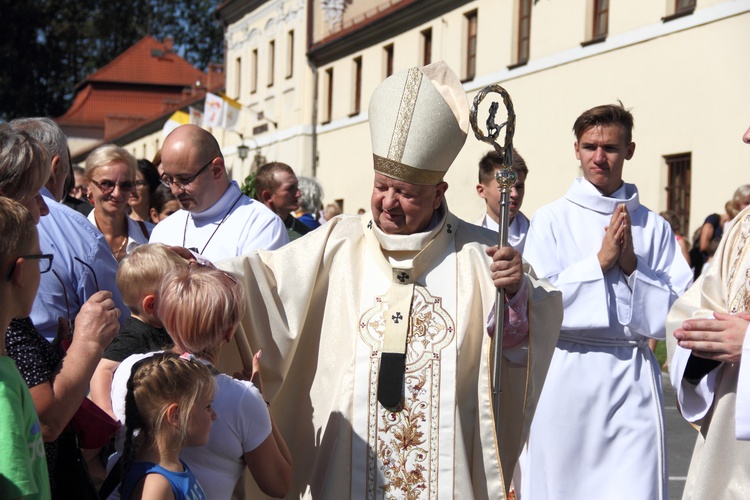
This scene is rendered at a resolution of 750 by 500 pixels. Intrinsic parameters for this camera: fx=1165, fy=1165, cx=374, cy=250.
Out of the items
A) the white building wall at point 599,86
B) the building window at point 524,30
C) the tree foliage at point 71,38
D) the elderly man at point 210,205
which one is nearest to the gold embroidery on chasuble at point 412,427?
the elderly man at point 210,205

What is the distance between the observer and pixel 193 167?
19.0ft

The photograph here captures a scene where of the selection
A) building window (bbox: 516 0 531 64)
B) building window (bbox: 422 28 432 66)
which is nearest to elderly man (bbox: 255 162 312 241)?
building window (bbox: 516 0 531 64)

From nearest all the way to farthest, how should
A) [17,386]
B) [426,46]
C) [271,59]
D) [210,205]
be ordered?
[17,386], [210,205], [426,46], [271,59]

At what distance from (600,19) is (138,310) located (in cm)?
1753

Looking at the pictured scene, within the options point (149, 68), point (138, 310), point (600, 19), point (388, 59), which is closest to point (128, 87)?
point (149, 68)

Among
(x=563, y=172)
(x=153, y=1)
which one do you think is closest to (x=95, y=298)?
(x=563, y=172)

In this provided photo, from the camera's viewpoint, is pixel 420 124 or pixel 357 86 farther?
pixel 357 86

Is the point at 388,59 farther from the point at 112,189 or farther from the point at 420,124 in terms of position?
the point at 420,124

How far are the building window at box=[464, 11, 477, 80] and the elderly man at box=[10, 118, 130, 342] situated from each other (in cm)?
2110

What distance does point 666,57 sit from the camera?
18266mm

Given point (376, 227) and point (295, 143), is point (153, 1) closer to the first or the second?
point (295, 143)

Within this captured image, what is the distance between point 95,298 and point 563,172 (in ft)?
59.0

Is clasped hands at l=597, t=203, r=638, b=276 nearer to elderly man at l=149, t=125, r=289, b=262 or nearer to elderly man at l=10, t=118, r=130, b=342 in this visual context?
elderly man at l=149, t=125, r=289, b=262

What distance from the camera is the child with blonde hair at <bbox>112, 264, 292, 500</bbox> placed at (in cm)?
373
